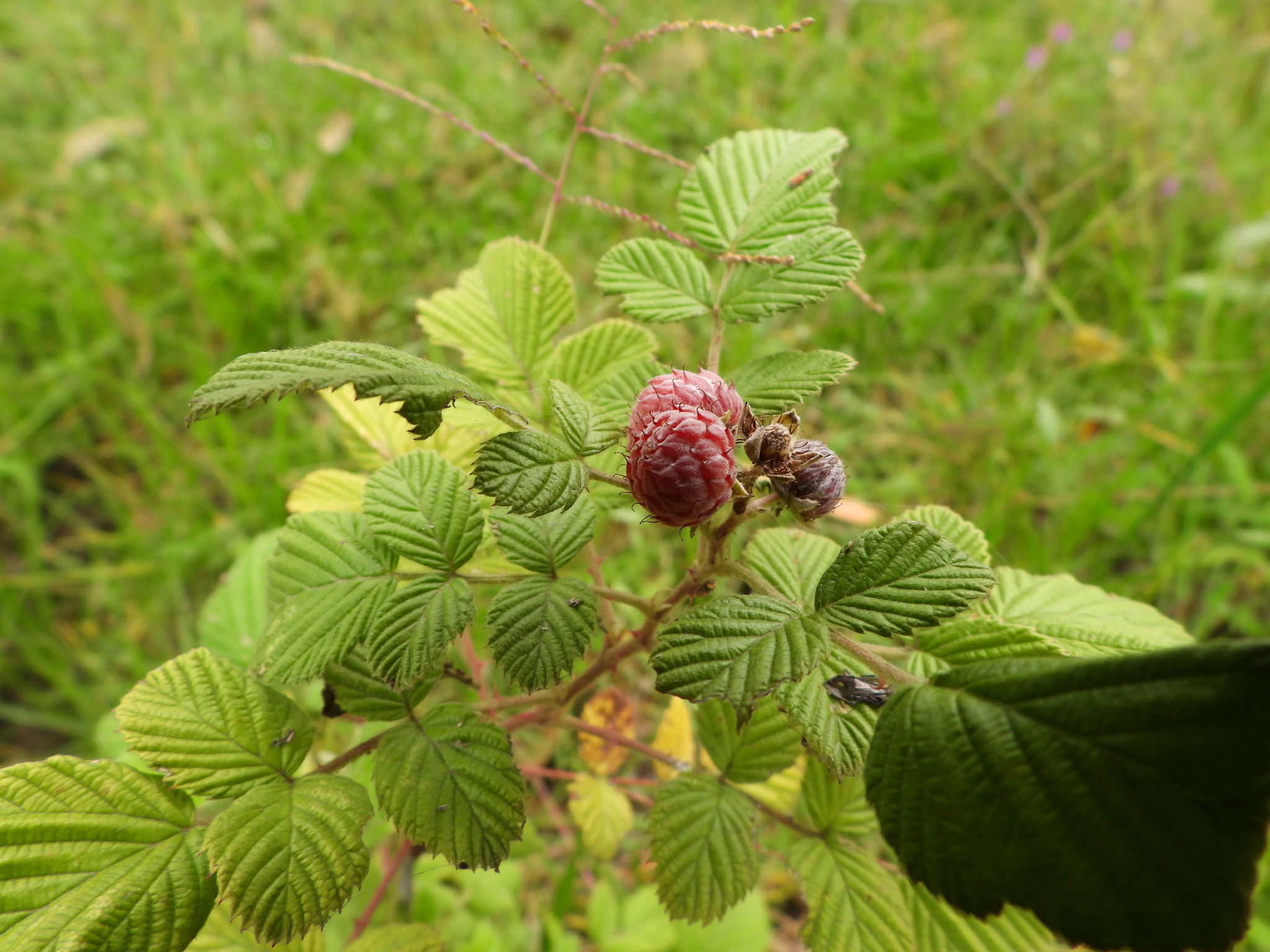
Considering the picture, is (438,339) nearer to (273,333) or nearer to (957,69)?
(273,333)

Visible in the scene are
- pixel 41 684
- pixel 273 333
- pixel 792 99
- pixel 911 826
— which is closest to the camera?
pixel 911 826

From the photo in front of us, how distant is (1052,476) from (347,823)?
1897mm

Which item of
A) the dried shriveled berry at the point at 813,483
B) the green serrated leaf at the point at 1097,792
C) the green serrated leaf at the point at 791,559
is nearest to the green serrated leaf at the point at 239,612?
the green serrated leaf at the point at 791,559

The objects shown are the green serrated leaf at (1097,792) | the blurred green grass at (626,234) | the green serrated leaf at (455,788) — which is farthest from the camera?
the blurred green grass at (626,234)

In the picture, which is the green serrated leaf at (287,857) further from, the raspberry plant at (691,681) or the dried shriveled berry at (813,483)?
the dried shriveled berry at (813,483)

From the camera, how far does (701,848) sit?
79cm

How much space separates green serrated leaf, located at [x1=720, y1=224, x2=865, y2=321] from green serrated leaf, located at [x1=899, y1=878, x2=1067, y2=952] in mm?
623

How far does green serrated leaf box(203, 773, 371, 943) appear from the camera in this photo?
0.61 meters

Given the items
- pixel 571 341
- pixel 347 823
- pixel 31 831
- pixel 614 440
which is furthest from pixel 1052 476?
A: pixel 31 831

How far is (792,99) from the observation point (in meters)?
2.74

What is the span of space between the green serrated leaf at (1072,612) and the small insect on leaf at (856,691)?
23 cm

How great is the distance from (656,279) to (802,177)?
0.63 ft

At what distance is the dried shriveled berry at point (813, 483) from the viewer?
59cm

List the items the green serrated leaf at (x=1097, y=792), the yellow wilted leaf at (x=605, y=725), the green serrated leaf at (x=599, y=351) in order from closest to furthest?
the green serrated leaf at (x=1097, y=792)
the green serrated leaf at (x=599, y=351)
the yellow wilted leaf at (x=605, y=725)
